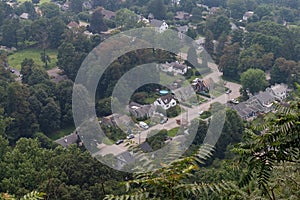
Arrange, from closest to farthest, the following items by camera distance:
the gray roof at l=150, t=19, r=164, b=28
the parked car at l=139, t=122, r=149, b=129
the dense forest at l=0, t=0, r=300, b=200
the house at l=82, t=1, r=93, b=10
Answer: the dense forest at l=0, t=0, r=300, b=200 < the parked car at l=139, t=122, r=149, b=129 < the gray roof at l=150, t=19, r=164, b=28 < the house at l=82, t=1, r=93, b=10

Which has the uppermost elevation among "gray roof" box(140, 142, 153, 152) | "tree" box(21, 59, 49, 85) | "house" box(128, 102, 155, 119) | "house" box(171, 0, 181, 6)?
"gray roof" box(140, 142, 153, 152)

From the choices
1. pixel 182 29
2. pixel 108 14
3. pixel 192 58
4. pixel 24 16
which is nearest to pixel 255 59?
pixel 192 58

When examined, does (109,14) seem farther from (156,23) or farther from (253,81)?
(253,81)

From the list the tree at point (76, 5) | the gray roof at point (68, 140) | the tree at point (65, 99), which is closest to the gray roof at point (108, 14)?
the tree at point (76, 5)

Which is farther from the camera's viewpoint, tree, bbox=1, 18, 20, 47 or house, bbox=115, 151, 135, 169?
tree, bbox=1, 18, 20, 47

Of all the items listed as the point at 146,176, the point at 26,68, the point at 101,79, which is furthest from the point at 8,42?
the point at 146,176

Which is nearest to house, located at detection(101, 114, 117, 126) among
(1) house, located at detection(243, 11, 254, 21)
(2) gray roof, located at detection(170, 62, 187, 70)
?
(2) gray roof, located at detection(170, 62, 187, 70)

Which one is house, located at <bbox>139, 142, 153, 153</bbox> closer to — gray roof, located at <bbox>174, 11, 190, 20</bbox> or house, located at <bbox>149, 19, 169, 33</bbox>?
house, located at <bbox>149, 19, 169, 33</bbox>
